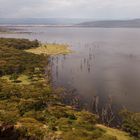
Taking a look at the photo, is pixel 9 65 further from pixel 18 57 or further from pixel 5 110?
pixel 5 110

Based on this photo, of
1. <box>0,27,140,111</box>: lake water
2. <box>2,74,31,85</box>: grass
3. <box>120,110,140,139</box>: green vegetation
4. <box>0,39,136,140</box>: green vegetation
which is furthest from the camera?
<box>2,74,31,85</box>: grass

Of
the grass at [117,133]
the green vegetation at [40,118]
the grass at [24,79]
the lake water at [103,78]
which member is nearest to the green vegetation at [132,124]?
the grass at [117,133]

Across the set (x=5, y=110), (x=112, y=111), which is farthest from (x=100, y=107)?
(x=5, y=110)

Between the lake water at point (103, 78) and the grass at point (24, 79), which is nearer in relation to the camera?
the lake water at point (103, 78)

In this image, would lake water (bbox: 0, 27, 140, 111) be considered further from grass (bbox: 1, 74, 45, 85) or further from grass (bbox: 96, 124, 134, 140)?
grass (bbox: 96, 124, 134, 140)

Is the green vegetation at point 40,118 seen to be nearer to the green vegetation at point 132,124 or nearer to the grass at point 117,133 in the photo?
the grass at point 117,133

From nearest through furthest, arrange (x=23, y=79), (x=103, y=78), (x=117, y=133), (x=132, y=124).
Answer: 1. (x=132, y=124)
2. (x=117, y=133)
3. (x=23, y=79)
4. (x=103, y=78)

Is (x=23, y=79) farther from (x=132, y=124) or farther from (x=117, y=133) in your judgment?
(x=132, y=124)

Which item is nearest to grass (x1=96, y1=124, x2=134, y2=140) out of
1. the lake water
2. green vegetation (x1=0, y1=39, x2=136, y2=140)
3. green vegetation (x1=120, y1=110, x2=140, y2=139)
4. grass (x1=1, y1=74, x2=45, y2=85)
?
green vegetation (x1=0, y1=39, x2=136, y2=140)

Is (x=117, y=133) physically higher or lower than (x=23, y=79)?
lower

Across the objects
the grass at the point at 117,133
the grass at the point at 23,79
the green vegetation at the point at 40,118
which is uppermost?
the green vegetation at the point at 40,118

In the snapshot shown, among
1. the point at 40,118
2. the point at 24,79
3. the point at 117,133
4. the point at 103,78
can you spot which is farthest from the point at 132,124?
the point at 103,78

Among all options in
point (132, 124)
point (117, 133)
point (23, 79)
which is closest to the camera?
point (132, 124)
